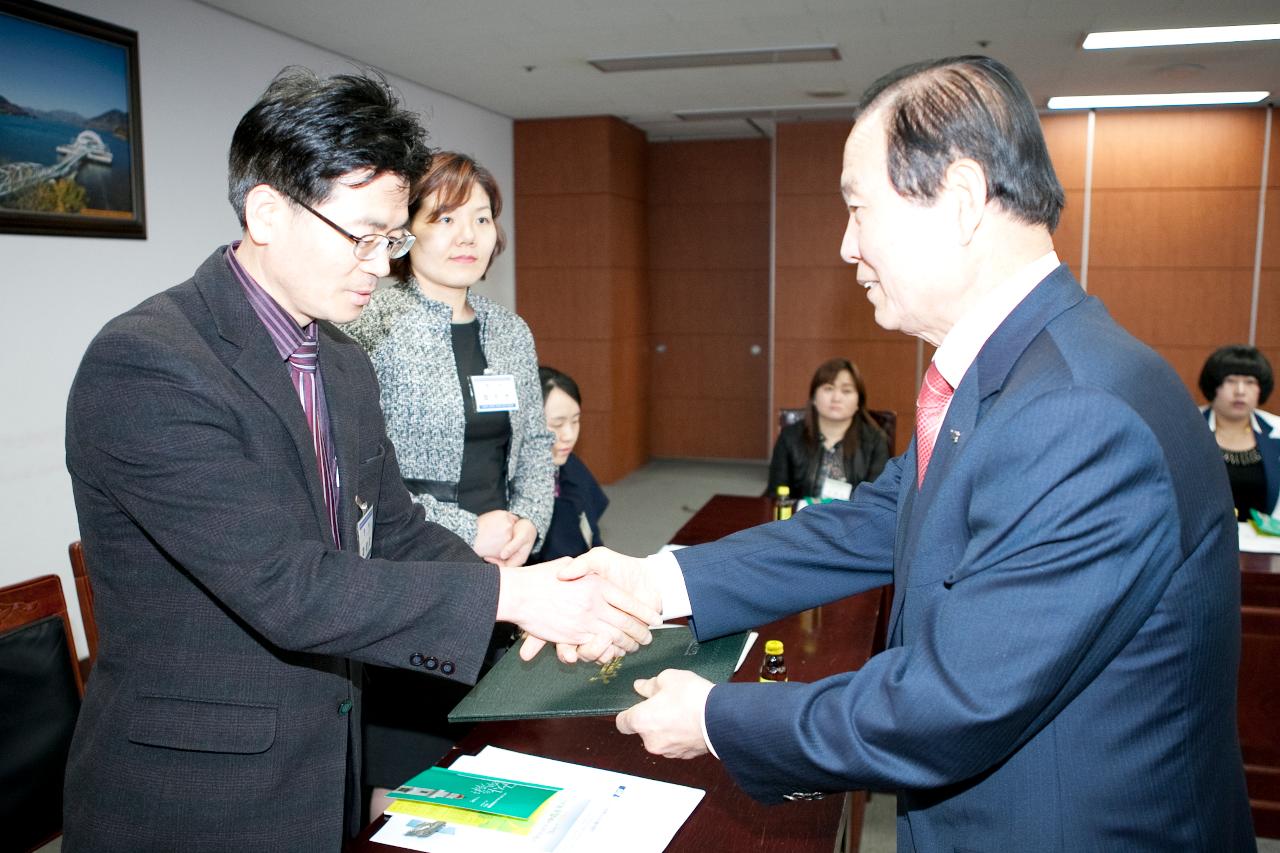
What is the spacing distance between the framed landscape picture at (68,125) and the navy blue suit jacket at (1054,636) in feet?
13.8

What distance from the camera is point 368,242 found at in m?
1.54

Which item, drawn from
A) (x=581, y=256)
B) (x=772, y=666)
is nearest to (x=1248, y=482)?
(x=772, y=666)

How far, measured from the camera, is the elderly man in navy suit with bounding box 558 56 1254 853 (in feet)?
3.22

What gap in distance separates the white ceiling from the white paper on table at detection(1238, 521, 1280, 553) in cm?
295

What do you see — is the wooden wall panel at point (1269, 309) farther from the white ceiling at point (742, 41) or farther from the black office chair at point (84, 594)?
the black office chair at point (84, 594)

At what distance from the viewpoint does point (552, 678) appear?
1.63 metres

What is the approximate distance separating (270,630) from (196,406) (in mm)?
326

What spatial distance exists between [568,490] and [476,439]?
1.00 metres

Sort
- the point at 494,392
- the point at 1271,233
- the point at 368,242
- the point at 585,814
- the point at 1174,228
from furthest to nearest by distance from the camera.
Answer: the point at 1174,228, the point at 1271,233, the point at 494,392, the point at 368,242, the point at 585,814

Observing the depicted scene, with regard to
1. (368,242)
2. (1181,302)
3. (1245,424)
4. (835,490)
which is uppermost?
Result: (1181,302)

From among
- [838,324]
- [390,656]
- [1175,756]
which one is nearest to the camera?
[1175,756]

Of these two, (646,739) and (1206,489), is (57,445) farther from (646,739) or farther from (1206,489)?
(1206,489)

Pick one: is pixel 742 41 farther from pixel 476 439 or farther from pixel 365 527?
pixel 365 527

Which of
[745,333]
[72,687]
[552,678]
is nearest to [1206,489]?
[552,678]
